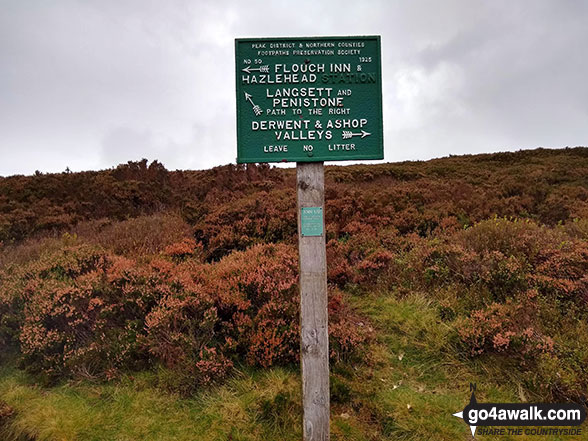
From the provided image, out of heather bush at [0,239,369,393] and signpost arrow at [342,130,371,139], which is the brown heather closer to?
heather bush at [0,239,369,393]

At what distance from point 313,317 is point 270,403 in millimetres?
1209

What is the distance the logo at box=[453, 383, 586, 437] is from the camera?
362 cm

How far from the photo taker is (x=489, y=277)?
5.87 metres

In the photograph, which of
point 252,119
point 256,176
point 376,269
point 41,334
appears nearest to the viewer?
point 252,119

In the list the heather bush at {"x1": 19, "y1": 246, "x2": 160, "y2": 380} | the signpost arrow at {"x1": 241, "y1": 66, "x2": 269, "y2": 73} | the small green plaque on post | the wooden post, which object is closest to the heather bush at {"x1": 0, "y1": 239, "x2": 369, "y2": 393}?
the heather bush at {"x1": 19, "y1": 246, "x2": 160, "y2": 380}

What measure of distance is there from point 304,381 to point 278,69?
3.18 m

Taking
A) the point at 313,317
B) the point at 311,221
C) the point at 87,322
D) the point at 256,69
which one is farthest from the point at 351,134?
the point at 87,322

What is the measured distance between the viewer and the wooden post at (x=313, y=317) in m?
3.38

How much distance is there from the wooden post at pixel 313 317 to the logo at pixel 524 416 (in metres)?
1.61

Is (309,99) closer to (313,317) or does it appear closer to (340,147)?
(340,147)

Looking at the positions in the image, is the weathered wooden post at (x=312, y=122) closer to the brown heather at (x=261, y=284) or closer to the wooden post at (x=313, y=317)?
the wooden post at (x=313, y=317)

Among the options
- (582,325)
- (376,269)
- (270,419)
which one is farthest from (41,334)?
(582,325)

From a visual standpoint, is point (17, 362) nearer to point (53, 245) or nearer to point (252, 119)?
point (53, 245)

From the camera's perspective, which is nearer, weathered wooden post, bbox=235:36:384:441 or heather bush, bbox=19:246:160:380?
weathered wooden post, bbox=235:36:384:441
